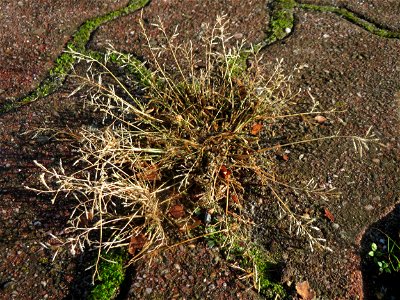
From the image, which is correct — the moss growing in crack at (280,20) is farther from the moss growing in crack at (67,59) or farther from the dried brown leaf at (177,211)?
the dried brown leaf at (177,211)

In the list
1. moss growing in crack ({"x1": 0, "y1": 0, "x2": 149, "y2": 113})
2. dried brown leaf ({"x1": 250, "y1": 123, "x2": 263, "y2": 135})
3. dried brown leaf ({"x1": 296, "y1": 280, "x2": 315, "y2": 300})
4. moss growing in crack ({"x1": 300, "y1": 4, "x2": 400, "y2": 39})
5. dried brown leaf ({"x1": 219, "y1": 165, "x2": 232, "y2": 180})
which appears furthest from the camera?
moss growing in crack ({"x1": 300, "y1": 4, "x2": 400, "y2": 39})

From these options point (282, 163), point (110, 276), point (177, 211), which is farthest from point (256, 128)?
point (110, 276)

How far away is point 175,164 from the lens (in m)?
1.74

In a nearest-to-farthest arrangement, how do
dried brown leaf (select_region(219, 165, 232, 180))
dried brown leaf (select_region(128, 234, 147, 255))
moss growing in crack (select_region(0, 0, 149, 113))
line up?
dried brown leaf (select_region(128, 234, 147, 255)) → dried brown leaf (select_region(219, 165, 232, 180)) → moss growing in crack (select_region(0, 0, 149, 113))

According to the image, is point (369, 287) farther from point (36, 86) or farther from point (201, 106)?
point (36, 86)

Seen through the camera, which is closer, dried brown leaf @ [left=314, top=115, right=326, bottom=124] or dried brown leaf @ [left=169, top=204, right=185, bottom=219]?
dried brown leaf @ [left=169, top=204, right=185, bottom=219]

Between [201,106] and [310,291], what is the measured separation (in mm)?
730

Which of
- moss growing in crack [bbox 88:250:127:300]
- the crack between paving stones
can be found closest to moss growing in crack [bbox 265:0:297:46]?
the crack between paving stones

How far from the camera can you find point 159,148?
176 cm

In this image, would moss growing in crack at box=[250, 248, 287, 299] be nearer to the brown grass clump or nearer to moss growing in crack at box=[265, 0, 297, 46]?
the brown grass clump

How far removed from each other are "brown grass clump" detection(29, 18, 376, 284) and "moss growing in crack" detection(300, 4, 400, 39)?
690 millimetres

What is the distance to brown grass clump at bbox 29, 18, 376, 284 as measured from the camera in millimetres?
1569

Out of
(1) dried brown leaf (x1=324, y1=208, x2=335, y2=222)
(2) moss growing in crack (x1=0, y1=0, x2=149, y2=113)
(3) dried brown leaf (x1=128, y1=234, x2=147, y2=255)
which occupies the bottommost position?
(1) dried brown leaf (x1=324, y1=208, x2=335, y2=222)

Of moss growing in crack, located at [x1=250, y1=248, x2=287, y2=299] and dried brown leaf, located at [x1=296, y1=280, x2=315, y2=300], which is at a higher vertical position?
moss growing in crack, located at [x1=250, y1=248, x2=287, y2=299]
